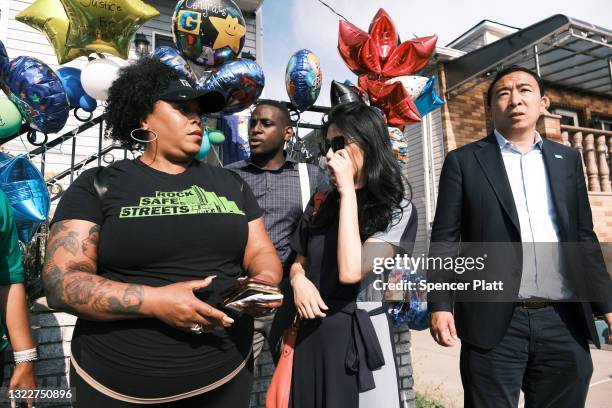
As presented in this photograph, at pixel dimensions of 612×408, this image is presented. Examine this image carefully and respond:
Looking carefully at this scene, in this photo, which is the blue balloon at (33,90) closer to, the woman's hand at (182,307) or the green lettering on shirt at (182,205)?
the green lettering on shirt at (182,205)

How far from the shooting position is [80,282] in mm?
1476

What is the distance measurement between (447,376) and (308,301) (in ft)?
13.0

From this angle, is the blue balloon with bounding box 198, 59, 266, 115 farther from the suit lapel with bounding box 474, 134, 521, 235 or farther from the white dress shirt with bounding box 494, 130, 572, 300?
the white dress shirt with bounding box 494, 130, 572, 300

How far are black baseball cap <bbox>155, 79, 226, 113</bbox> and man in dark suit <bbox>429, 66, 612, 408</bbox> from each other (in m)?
1.27

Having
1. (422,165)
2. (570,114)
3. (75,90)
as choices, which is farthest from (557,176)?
(570,114)

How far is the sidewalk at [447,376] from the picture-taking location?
4184 mm

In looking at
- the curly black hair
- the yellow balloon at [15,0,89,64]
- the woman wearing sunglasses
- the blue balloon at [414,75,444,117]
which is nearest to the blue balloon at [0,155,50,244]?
the curly black hair

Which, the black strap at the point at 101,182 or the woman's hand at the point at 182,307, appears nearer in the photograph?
the woman's hand at the point at 182,307

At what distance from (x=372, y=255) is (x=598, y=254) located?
1217 mm

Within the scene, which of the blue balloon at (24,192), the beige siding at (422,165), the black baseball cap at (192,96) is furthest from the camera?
the beige siding at (422,165)

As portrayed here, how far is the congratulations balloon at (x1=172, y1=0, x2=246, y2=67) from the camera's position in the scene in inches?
156

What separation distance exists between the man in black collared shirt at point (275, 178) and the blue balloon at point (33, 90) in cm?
151

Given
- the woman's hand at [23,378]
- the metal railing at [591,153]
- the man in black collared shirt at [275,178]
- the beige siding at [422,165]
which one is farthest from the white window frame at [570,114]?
the woman's hand at [23,378]

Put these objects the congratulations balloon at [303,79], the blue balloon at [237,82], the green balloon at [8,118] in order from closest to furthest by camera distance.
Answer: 1. the green balloon at [8,118]
2. the blue balloon at [237,82]
3. the congratulations balloon at [303,79]
